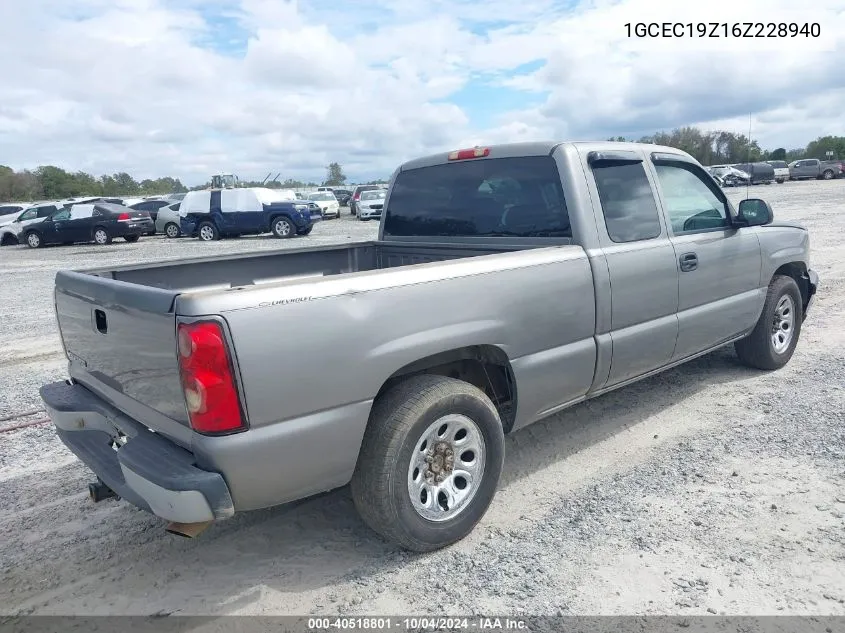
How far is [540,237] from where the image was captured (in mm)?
3963

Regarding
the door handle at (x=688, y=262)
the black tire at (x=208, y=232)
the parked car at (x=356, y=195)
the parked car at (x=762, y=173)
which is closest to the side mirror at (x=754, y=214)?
the door handle at (x=688, y=262)

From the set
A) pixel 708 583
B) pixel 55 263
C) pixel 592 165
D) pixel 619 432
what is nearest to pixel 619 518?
pixel 708 583

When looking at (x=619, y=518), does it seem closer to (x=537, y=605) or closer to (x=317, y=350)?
(x=537, y=605)

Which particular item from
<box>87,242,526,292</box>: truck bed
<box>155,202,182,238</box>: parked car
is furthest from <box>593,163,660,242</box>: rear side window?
<box>155,202,182,238</box>: parked car

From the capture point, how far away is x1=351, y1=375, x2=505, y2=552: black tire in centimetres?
287

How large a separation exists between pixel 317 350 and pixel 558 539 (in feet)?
5.21

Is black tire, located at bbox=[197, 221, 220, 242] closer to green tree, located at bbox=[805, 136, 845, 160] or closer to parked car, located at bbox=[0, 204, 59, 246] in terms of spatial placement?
parked car, located at bbox=[0, 204, 59, 246]

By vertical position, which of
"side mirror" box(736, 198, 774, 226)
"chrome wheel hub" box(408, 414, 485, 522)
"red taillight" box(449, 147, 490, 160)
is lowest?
"chrome wheel hub" box(408, 414, 485, 522)

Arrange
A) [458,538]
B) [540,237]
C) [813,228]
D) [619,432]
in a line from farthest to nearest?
1. [813,228]
2. [619,432]
3. [540,237]
4. [458,538]

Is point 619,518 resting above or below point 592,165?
below

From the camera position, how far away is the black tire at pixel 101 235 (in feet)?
75.1

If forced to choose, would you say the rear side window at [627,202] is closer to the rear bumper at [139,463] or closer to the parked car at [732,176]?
→ the rear bumper at [139,463]

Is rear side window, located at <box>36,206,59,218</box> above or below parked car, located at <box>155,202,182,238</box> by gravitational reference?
above

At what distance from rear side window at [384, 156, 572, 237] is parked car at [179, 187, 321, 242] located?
707 inches
